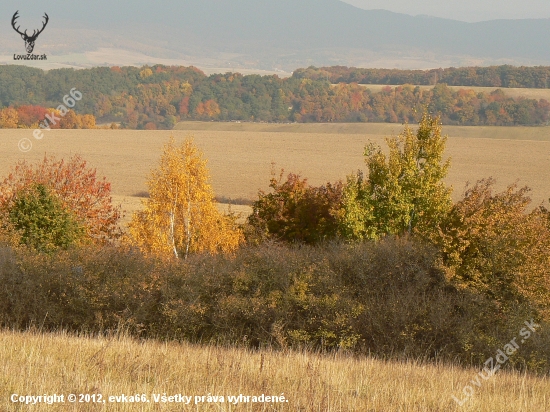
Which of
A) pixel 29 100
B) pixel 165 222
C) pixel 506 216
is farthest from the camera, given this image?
pixel 29 100

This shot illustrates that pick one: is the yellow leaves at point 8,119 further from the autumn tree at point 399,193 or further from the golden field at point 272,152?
the autumn tree at point 399,193

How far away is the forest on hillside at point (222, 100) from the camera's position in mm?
113600

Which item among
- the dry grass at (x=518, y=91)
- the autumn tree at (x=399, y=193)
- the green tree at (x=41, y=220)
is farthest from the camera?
the dry grass at (x=518, y=91)

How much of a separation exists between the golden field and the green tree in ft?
69.1

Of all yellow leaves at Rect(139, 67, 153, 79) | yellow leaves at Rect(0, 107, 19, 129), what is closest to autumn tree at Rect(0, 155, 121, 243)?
yellow leaves at Rect(0, 107, 19, 129)

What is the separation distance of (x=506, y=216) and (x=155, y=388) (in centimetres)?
1766

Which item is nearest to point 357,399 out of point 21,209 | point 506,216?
point 506,216

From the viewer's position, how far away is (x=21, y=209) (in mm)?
29984

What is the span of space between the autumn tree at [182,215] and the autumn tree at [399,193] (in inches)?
248

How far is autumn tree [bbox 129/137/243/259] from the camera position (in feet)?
116

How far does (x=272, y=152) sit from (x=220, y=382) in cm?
8464

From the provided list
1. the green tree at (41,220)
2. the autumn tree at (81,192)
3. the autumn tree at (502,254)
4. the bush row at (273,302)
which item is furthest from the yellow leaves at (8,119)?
the autumn tree at (502,254)

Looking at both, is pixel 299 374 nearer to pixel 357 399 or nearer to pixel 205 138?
pixel 357 399

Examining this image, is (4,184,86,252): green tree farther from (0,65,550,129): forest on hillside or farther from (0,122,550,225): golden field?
(0,65,550,129): forest on hillside
